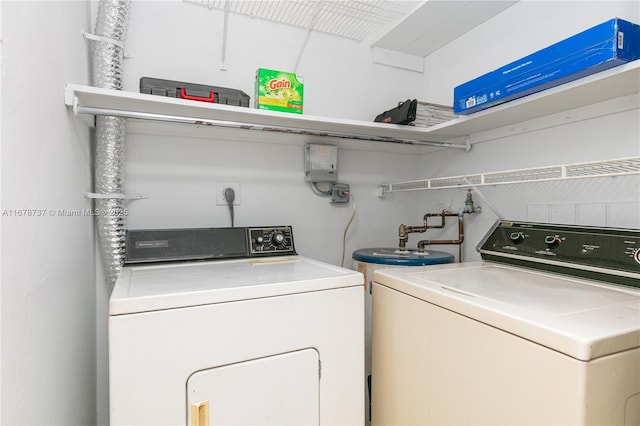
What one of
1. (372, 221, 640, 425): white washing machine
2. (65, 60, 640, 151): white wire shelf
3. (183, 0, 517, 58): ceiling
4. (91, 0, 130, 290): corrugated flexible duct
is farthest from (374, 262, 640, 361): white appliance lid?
(183, 0, 517, 58): ceiling

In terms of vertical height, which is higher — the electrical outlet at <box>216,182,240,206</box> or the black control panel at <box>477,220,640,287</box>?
the electrical outlet at <box>216,182,240,206</box>

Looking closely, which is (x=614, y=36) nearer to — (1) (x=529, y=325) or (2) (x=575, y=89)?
(2) (x=575, y=89)

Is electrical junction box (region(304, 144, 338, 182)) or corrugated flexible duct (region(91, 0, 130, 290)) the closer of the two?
corrugated flexible duct (region(91, 0, 130, 290))

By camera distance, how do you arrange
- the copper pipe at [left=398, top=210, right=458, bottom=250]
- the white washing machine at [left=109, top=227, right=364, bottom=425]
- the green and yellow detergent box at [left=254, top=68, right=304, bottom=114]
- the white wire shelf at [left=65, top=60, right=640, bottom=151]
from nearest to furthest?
the white washing machine at [left=109, top=227, right=364, bottom=425] → the white wire shelf at [left=65, top=60, right=640, bottom=151] → the green and yellow detergent box at [left=254, top=68, right=304, bottom=114] → the copper pipe at [left=398, top=210, right=458, bottom=250]

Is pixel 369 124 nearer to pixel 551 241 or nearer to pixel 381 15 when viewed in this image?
pixel 381 15

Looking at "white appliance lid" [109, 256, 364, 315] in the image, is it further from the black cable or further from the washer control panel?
the black cable

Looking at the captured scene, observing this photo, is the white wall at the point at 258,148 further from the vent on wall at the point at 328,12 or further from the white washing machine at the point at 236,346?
the white washing machine at the point at 236,346

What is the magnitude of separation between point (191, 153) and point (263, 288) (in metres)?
0.99

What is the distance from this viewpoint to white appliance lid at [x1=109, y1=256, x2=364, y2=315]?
0.86 metres

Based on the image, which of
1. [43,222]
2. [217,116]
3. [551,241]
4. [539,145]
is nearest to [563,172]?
[551,241]

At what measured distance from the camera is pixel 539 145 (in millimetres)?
1536

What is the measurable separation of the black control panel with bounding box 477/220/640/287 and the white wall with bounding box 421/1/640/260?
23 centimetres

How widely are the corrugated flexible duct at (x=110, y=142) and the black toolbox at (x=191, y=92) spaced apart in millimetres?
137

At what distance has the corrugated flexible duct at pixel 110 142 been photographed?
1332mm
